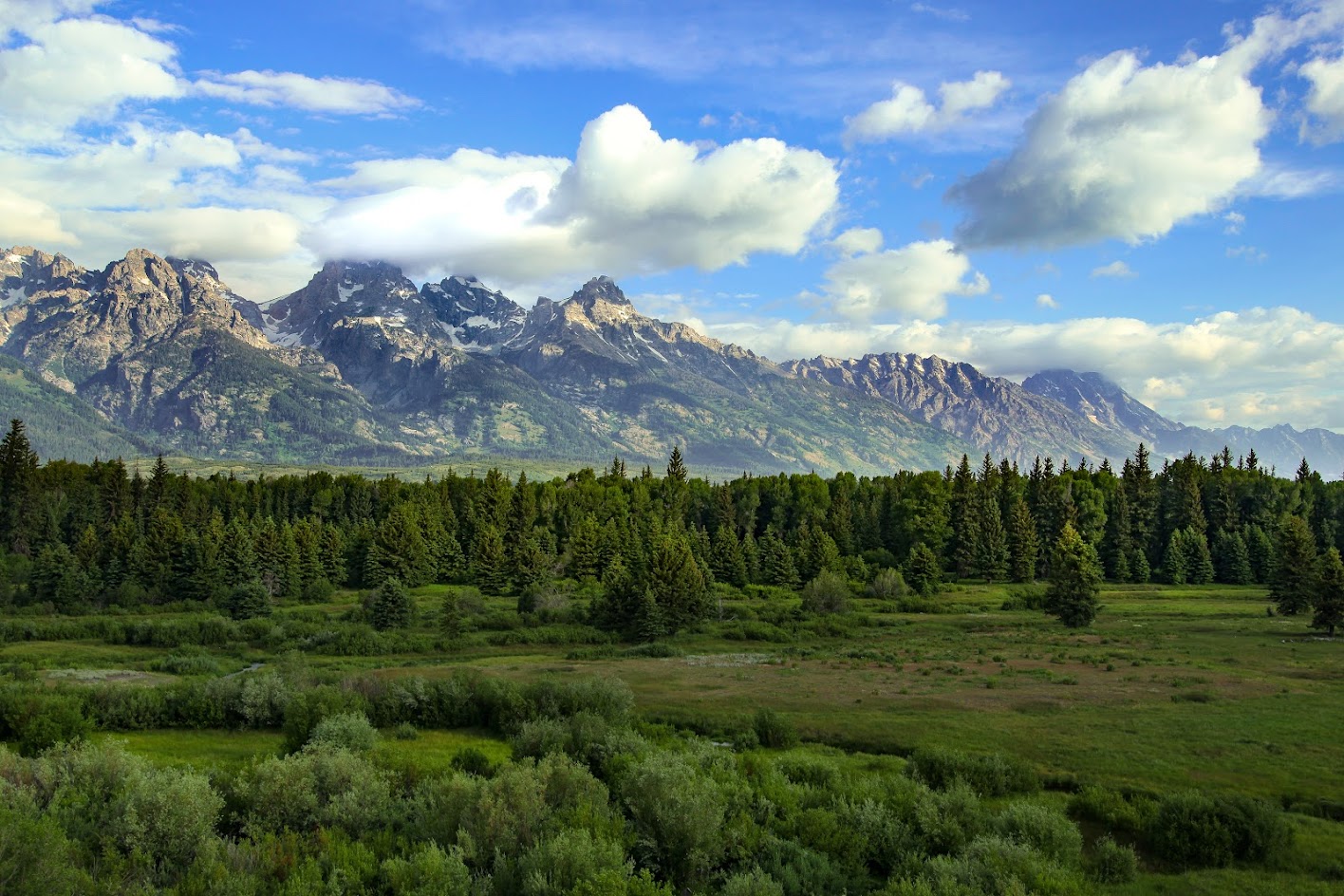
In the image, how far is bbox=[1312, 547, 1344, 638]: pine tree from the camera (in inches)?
2475

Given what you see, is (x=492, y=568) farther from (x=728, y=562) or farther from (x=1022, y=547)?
(x=1022, y=547)

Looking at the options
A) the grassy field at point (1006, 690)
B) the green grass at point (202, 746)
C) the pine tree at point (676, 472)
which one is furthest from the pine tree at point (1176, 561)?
the green grass at point (202, 746)

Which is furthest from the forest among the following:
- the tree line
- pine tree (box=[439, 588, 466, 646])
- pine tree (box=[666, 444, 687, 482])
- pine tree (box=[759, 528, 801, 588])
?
pine tree (box=[666, 444, 687, 482])

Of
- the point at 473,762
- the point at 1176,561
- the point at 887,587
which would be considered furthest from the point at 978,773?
the point at 1176,561

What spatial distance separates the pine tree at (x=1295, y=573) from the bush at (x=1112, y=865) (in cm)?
6889

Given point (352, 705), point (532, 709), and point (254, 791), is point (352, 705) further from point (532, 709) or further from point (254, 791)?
point (254, 791)

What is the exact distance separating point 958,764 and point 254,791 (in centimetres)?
2242

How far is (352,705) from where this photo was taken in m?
37.6

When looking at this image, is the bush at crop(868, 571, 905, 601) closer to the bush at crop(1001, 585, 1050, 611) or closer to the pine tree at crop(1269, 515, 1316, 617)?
the bush at crop(1001, 585, 1050, 611)

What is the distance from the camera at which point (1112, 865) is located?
2084 cm

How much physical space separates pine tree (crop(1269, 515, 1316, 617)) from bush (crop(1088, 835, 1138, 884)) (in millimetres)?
68895

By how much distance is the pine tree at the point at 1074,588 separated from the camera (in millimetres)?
75000

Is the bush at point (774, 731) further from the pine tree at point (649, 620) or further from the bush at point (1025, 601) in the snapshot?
the bush at point (1025, 601)

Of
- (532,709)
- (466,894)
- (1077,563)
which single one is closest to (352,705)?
(532,709)
